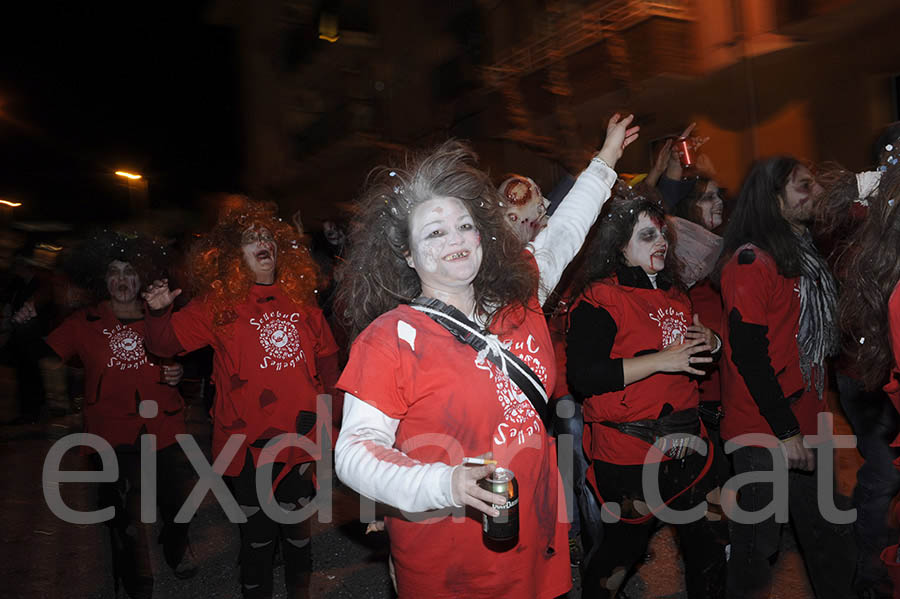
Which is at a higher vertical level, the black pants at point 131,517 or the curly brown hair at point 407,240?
the curly brown hair at point 407,240

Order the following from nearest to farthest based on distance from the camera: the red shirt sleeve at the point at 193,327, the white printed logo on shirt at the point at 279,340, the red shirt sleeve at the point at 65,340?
the red shirt sleeve at the point at 193,327, the white printed logo on shirt at the point at 279,340, the red shirt sleeve at the point at 65,340

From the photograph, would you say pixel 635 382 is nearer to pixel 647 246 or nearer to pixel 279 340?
pixel 647 246

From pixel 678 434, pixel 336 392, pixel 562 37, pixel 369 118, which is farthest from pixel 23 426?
pixel 369 118

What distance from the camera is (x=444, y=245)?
238 centimetres

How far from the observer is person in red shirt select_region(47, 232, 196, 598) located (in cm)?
466

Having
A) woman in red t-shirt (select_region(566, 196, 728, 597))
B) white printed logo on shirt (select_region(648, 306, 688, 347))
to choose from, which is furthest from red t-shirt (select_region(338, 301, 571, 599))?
white printed logo on shirt (select_region(648, 306, 688, 347))

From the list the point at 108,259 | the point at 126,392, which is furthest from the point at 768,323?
the point at 108,259

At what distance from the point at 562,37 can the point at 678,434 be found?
30.8 feet

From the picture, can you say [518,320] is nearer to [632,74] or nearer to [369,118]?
[632,74]

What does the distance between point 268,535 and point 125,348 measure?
1.60 m

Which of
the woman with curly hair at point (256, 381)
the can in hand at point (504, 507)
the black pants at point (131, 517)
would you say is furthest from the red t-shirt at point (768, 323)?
the black pants at point (131, 517)

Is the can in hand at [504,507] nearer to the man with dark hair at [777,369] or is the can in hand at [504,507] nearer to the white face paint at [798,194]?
the man with dark hair at [777,369]

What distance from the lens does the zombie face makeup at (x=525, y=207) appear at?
162 inches

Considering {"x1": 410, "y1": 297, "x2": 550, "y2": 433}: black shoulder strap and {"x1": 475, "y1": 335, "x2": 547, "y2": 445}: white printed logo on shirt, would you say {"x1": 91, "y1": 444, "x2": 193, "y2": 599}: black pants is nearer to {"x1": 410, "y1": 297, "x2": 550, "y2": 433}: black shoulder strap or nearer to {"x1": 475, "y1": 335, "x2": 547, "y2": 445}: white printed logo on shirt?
{"x1": 410, "y1": 297, "x2": 550, "y2": 433}: black shoulder strap
